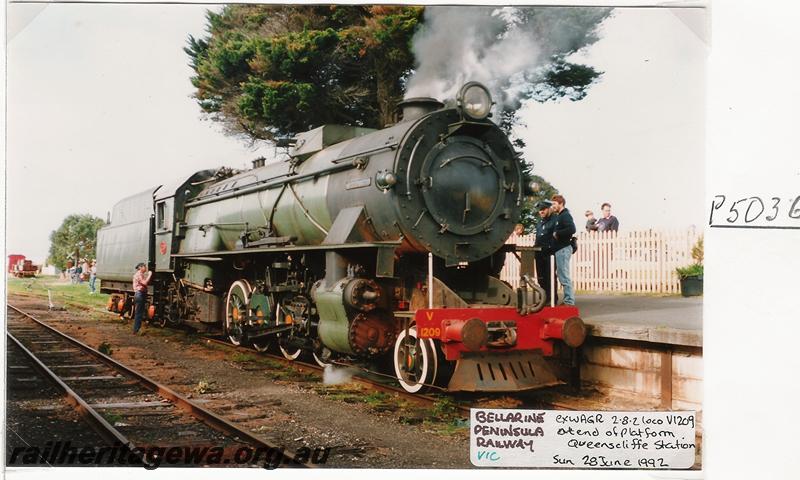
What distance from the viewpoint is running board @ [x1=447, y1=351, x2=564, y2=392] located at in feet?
18.8

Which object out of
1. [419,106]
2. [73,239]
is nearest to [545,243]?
[419,106]

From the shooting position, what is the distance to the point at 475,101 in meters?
6.30

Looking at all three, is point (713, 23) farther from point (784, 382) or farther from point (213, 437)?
point (213, 437)

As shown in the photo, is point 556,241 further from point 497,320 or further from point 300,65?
point 300,65

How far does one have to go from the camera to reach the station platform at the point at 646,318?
5566mm

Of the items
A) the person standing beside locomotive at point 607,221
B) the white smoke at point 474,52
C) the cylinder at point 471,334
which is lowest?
the cylinder at point 471,334

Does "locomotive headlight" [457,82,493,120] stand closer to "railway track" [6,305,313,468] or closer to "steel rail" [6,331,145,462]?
"railway track" [6,305,313,468]

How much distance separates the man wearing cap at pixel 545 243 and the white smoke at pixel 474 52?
3.75 ft

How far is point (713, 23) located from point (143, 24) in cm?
459

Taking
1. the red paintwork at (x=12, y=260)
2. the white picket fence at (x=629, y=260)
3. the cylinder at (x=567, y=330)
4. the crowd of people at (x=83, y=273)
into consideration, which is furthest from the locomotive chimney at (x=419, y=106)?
the crowd of people at (x=83, y=273)

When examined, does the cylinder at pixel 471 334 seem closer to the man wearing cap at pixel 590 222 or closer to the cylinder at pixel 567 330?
the cylinder at pixel 567 330

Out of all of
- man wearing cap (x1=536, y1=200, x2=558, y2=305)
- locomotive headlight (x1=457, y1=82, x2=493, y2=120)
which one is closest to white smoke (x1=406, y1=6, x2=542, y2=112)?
locomotive headlight (x1=457, y1=82, x2=493, y2=120)

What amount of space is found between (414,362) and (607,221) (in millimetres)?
2248

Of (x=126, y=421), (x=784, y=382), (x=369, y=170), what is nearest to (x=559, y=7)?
(x=369, y=170)
